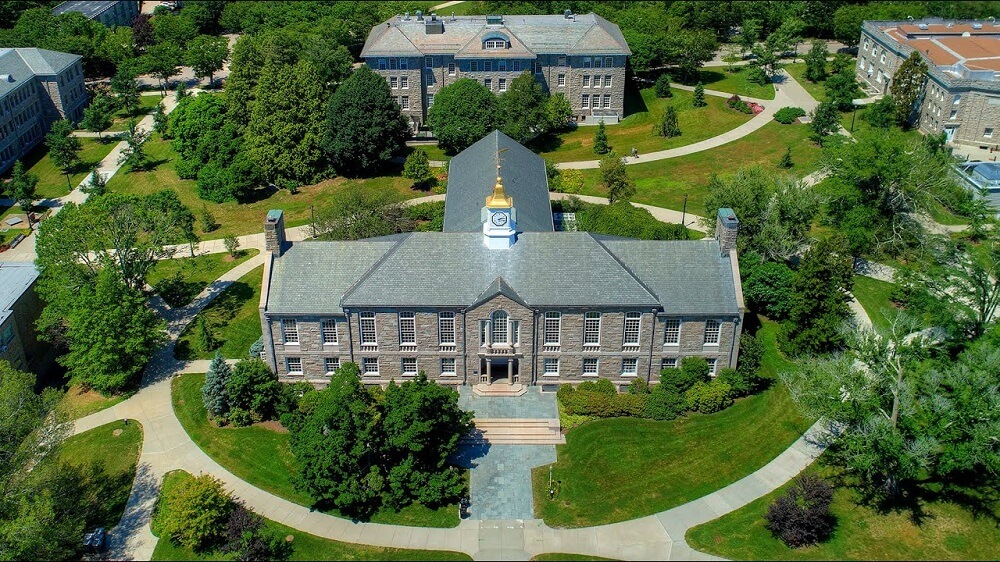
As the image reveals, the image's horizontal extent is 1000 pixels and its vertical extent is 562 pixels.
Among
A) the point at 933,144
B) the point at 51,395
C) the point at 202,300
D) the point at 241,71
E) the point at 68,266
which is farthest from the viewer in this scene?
the point at 241,71

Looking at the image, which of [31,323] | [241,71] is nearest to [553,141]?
[241,71]

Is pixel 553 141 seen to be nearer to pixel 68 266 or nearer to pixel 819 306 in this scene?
pixel 819 306

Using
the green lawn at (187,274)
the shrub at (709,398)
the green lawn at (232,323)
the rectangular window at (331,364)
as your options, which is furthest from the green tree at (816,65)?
the rectangular window at (331,364)

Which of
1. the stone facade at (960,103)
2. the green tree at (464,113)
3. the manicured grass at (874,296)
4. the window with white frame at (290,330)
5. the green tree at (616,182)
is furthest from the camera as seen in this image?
the stone facade at (960,103)

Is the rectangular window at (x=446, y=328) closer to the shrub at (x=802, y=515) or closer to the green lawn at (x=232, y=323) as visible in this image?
the green lawn at (x=232, y=323)

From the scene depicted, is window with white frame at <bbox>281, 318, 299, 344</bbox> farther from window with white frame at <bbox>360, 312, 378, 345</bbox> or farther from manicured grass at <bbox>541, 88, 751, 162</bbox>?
manicured grass at <bbox>541, 88, 751, 162</bbox>
